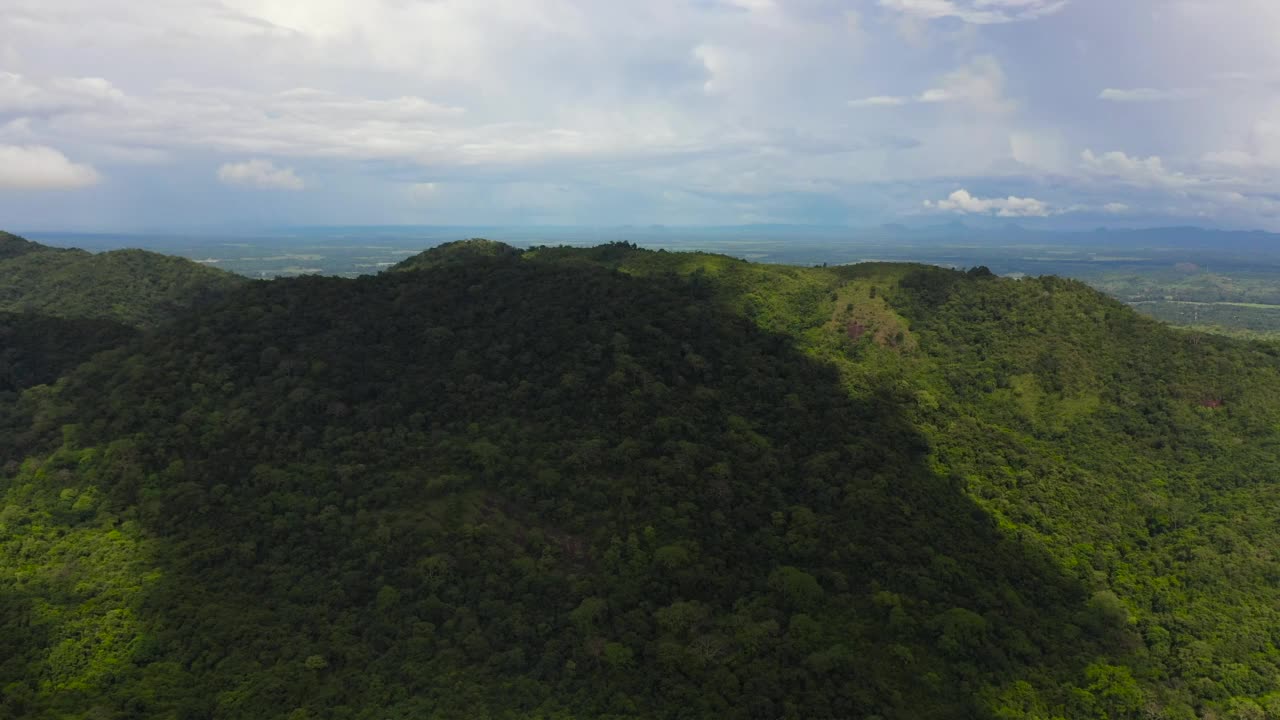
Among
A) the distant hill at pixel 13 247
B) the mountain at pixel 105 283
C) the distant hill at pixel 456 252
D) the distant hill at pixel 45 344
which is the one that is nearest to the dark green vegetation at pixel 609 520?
the distant hill at pixel 45 344

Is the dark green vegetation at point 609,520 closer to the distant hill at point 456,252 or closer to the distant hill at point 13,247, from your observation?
the distant hill at point 456,252

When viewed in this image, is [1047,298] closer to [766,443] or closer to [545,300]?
[766,443]

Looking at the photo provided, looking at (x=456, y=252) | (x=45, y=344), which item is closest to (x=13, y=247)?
(x=456, y=252)

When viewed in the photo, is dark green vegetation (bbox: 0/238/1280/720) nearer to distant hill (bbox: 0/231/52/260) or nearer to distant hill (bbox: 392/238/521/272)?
distant hill (bbox: 392/238/521/272)

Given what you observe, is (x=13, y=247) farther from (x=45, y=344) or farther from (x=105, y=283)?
(x=45, y=344)

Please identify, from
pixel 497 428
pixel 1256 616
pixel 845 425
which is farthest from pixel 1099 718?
pixel 497 428
